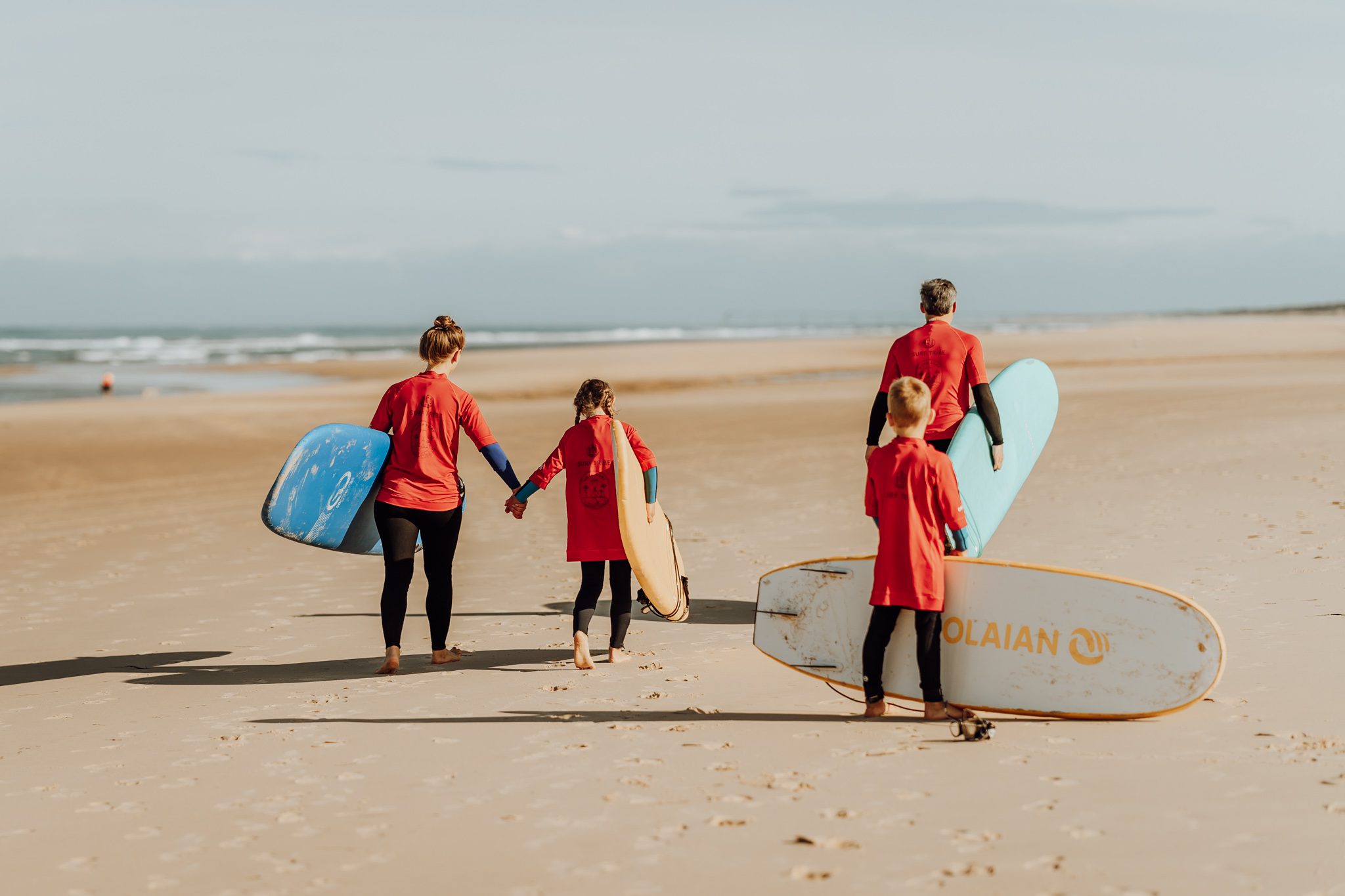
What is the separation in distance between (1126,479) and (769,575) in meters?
6.31

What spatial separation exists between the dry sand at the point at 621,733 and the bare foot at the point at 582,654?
6 cm

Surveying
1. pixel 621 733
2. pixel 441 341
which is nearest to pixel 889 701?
pixel 621 733

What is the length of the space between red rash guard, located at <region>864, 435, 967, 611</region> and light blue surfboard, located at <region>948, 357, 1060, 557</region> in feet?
2.11

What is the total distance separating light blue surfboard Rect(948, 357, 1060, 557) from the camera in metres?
5.34

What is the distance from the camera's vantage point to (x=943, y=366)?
504cm

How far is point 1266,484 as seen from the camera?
30.3ft

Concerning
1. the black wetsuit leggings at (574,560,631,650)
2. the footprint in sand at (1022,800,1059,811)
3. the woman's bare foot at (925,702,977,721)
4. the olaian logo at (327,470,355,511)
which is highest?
the olaian logo at (327,470,355,511)

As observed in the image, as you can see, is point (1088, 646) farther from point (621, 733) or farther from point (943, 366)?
point (621, 733)

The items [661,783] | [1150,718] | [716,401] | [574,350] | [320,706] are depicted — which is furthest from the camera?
[574,350]

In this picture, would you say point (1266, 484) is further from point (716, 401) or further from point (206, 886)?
point (716, 401)

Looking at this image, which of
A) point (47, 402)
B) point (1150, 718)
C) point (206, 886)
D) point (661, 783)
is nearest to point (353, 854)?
point (206, 886)

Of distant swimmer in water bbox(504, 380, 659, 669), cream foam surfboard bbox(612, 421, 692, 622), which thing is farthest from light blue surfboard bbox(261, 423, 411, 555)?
cream foam surfboard bbox(612, 421, 692, 622)

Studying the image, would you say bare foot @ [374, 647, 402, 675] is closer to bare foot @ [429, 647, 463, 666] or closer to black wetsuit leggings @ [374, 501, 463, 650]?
black wetsuit leggings @ [374, 501, 463, 650]

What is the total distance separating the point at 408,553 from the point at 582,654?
882 millimetres
